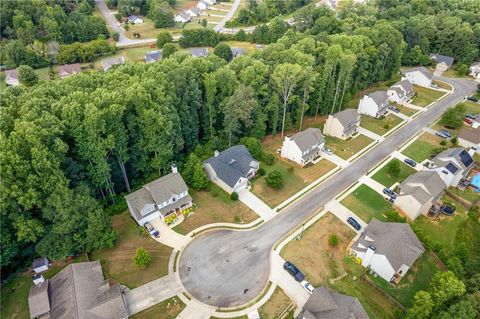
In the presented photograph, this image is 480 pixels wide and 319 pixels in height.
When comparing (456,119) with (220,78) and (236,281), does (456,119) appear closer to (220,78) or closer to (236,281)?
(220,78)

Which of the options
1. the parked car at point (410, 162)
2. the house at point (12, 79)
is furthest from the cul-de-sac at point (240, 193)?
the house at point (12, 79)

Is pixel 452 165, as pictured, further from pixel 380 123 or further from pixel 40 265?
pixel 40 265

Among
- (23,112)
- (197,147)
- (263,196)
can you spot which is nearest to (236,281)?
(263,196)

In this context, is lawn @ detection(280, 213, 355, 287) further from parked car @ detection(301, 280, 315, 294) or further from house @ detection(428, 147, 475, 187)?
house @ detection(428, 147, 475, 187)

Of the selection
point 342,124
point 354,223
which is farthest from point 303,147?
point 354,223

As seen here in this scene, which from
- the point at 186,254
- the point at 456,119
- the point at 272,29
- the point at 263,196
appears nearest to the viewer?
the point at 186,254

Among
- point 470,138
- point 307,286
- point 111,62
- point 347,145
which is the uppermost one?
point 111,62
